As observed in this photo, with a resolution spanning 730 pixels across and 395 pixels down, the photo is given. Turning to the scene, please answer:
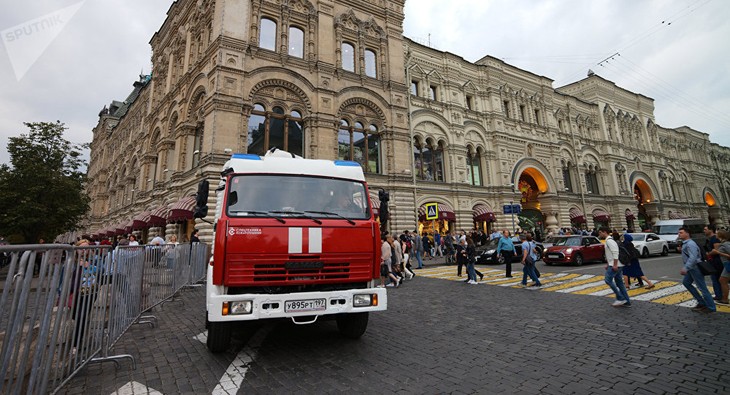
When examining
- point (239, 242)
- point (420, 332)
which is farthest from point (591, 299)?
point (239, 242)

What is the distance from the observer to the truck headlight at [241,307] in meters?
4.00

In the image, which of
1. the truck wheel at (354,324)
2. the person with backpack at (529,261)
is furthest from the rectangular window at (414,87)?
the truck wheel at (354,324)

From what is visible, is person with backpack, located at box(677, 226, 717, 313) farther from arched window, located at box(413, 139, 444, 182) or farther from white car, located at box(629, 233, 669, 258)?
arched window, located at box(413, 139, 444, 182)

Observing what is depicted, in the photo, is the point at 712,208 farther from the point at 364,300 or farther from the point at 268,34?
the point at 364,300

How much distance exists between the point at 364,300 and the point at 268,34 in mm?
20685

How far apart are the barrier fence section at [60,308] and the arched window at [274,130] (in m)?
13.7

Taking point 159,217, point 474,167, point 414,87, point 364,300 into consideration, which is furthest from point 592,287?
point 159,217

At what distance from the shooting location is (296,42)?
2109 cm

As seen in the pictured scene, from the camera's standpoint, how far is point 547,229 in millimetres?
30750

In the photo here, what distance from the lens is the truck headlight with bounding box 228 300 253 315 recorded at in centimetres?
400

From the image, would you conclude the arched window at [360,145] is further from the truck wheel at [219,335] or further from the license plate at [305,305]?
the license plate at [305,305]

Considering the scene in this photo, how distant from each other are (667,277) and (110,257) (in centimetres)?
1574

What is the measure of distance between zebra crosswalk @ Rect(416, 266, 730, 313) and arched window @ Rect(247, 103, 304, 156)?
12.0 metres

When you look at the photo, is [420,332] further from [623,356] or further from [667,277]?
[667,277]
